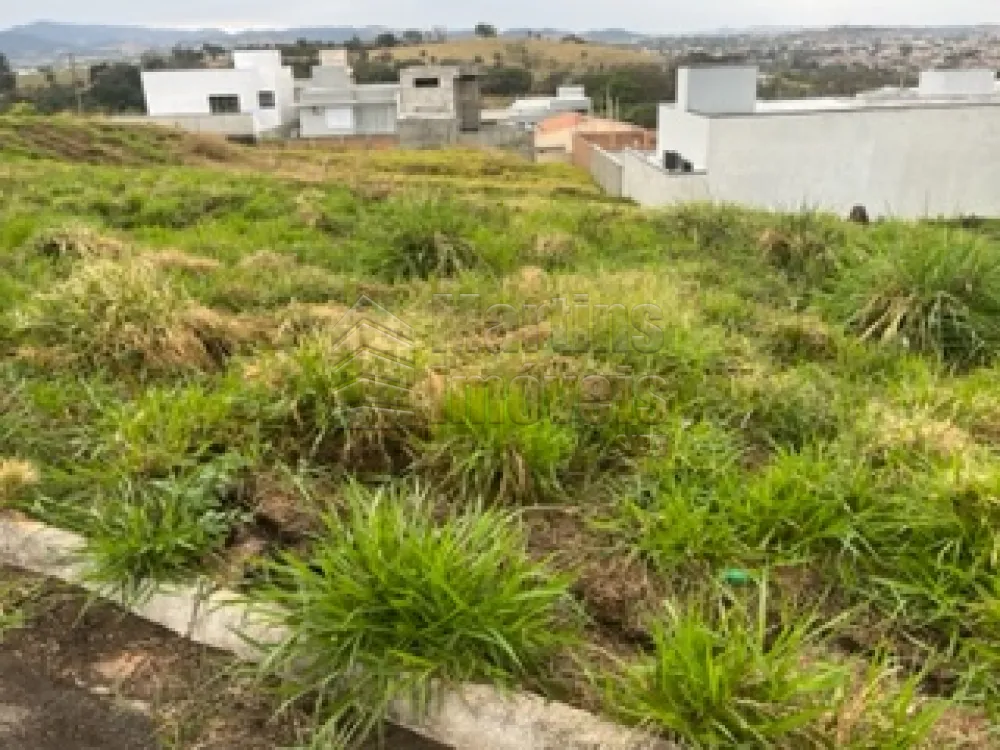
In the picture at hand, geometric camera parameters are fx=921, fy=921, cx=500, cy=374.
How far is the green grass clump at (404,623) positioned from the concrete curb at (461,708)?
5 cm

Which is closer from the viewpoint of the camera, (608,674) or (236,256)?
(608,674)

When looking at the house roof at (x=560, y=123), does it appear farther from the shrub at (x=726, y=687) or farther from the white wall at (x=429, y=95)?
the shrub at (x=726, y=687)

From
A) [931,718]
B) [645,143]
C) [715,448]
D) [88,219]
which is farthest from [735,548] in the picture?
[645,143]

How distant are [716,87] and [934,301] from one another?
2474 cm

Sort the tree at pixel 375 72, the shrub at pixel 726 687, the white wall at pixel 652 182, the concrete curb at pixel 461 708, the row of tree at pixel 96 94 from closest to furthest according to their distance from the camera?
the shrub at pixel 726 687 → the concrete curb at pixel 461 708 → the white wall at pixel 652 182 → the row of tree at pixel 96 94 → the tree at pixel 375 72

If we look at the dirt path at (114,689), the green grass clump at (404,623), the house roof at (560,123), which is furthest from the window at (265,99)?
the green grass clump at (404,623)

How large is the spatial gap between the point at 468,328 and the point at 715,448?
1.45 metres

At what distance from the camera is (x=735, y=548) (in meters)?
2.46

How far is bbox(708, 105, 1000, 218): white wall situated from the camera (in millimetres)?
23328

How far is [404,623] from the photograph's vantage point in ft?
6.83

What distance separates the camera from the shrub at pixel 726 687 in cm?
183

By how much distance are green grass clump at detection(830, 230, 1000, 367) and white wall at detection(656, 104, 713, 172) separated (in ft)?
65.4

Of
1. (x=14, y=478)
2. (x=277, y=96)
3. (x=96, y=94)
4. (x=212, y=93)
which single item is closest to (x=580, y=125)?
(x=277, y=96)

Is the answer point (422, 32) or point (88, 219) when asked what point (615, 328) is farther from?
point (422, 32)
